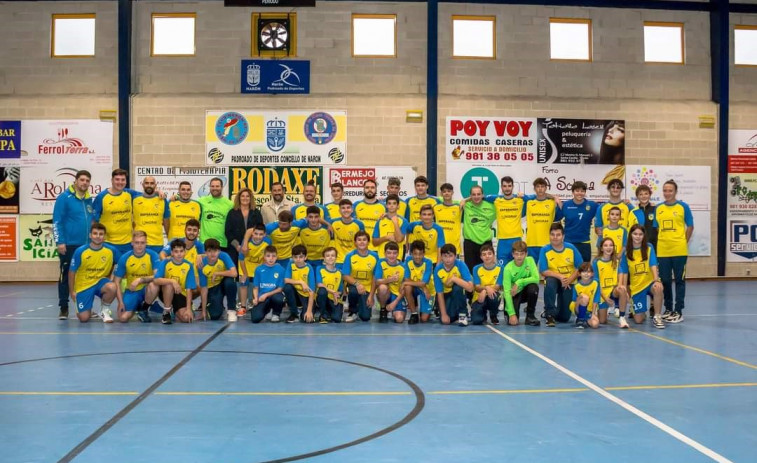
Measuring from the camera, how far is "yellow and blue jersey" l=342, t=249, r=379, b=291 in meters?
8.83

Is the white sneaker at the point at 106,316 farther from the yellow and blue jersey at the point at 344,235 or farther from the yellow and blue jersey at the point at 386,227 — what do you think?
the yellow and blue jersey at the point at 386,227

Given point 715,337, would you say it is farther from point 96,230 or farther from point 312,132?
point 312,132

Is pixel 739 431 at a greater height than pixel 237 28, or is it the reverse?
pixel 237 28

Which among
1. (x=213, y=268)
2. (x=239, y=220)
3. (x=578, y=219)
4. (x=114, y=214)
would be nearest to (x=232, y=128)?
(x=239, y=220)

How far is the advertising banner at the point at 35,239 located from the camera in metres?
15.1

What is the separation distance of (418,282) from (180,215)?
366cm

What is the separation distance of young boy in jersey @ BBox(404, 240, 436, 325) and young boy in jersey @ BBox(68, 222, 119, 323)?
3.83m

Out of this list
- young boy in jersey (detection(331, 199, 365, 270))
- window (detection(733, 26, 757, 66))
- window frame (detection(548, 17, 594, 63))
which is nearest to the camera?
young boy in jersey (detection(331, 199, 365, 270))

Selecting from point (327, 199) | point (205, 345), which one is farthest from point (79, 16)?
point (205, 345)

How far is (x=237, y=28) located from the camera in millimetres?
15289

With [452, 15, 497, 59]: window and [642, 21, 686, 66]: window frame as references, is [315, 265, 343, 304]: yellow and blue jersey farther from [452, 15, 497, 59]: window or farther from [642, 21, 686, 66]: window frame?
[642, 21, 686, 66]: window frame

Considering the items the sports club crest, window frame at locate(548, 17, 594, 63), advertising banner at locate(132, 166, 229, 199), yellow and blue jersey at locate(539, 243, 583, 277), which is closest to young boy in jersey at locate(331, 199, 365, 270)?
yellow and blue jersey at locate(539, 243, 583, 277)

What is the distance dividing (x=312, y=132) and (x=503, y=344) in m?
9.56

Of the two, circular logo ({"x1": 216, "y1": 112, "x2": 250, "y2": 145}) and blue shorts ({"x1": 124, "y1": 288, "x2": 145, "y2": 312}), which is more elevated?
circular logo ({"x1": 216, "y1": 112, "x2": 250, "y2": 145})
